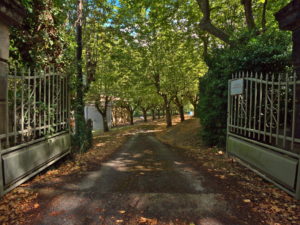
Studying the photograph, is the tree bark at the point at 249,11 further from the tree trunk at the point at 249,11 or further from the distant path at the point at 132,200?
the distant path at the point at 132,200

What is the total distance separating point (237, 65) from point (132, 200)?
17.0 ft

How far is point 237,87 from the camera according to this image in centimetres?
530

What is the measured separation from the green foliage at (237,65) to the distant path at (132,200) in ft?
12.3

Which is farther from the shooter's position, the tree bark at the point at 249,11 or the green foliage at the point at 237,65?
the tree bark at the point at 249,11

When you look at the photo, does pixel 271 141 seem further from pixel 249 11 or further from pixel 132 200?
pixel 249 11

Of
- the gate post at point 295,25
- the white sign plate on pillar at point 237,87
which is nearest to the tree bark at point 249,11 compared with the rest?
the white sign plate on pillar at point 237,87

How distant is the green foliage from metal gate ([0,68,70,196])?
17.5ft

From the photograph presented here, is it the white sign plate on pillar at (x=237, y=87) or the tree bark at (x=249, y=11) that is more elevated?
the tree bark at (x=249, y=11)

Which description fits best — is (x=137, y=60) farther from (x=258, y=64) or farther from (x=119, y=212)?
(x=119, y=212)

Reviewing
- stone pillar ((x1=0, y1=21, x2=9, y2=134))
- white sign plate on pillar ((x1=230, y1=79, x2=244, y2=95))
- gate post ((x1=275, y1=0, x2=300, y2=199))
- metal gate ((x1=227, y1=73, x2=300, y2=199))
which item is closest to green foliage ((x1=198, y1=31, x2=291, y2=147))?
white sign plate on pillar ((x1=230, y1=79, x2=244, y2=95))

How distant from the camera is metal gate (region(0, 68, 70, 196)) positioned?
3.31m

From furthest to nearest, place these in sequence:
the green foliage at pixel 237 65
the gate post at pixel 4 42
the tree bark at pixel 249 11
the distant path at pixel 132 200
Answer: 1. the tree bark at pixel 249 11
2. the green foliage at pixel 237 65
3. the gate post at pixel 4 42
4. the distant path at pixel 132 200

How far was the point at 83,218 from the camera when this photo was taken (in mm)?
2555

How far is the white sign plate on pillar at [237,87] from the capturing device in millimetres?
5057
